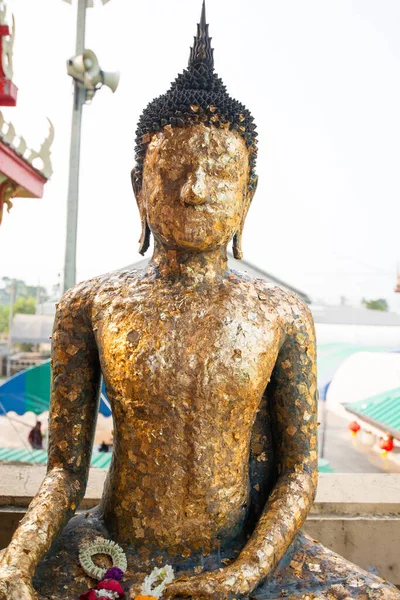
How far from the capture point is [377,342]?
43.8 feet

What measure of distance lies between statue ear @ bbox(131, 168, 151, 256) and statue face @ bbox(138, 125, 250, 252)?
14 centimetres

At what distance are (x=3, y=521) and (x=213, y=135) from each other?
1.96 metres

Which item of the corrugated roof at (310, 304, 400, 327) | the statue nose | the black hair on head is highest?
the black hair on head

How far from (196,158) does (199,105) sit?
17 centimetres

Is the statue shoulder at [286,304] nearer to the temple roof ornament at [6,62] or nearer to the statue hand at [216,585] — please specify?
the statue hand at [216,585]

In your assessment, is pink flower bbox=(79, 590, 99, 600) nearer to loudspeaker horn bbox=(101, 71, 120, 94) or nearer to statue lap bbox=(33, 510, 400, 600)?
statue lap bbox=(33, 510, 400, 600)

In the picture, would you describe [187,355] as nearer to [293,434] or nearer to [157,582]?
[293,434]

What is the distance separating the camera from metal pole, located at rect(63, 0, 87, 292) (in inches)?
229

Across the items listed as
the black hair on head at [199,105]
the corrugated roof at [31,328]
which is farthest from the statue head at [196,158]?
the corrugated roof at [31,328]

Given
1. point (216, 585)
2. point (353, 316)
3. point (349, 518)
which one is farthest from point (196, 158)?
point (353, 316)

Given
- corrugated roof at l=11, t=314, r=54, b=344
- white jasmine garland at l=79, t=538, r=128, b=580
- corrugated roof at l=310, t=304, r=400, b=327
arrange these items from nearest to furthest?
1. white jasmine garland at l=79, t=538, r=128, b=580
2. corrugated roof at l=11, t=314, r=54, b=344
3. corrugated roof at l=310, t=304, r=400, b=327

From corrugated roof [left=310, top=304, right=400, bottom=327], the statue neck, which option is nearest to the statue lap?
the statue neck

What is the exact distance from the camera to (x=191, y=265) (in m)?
1.85

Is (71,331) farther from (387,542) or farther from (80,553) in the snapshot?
(387,542)
